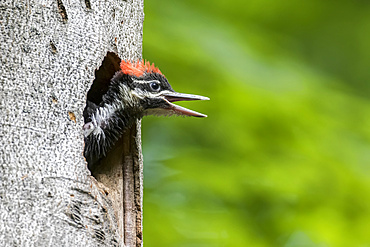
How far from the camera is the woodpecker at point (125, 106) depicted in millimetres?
2891

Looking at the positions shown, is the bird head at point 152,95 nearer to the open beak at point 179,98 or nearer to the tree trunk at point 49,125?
the open beak at point 179,98

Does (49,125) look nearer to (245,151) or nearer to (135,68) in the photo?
(135,68)

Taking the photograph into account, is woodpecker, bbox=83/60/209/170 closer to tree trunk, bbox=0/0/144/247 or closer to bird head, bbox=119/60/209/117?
bird head, bbox=119/60/209/117

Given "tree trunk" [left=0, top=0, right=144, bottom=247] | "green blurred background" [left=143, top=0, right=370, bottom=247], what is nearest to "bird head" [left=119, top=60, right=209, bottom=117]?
"tree trunk" [left=0, top=0, right=144, bottom=247]

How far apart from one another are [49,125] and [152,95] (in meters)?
0.81

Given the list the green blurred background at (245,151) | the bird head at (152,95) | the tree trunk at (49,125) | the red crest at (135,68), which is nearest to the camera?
the tree trunk at (49,125)

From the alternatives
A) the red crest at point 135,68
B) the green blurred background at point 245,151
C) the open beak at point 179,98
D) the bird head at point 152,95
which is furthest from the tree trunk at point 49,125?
the green blurred background at point 245,151

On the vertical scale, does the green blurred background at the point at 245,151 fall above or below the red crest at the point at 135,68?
above

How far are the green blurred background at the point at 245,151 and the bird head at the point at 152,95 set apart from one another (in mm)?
1454

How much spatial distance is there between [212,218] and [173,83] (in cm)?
102

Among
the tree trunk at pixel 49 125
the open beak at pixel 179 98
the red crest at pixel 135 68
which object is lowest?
the tree trunk at pixel 49 125

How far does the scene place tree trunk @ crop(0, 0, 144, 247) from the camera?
2098 mm

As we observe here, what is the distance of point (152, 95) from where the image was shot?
2951 mm

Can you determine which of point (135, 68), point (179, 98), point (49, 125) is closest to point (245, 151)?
point (179, 98)
